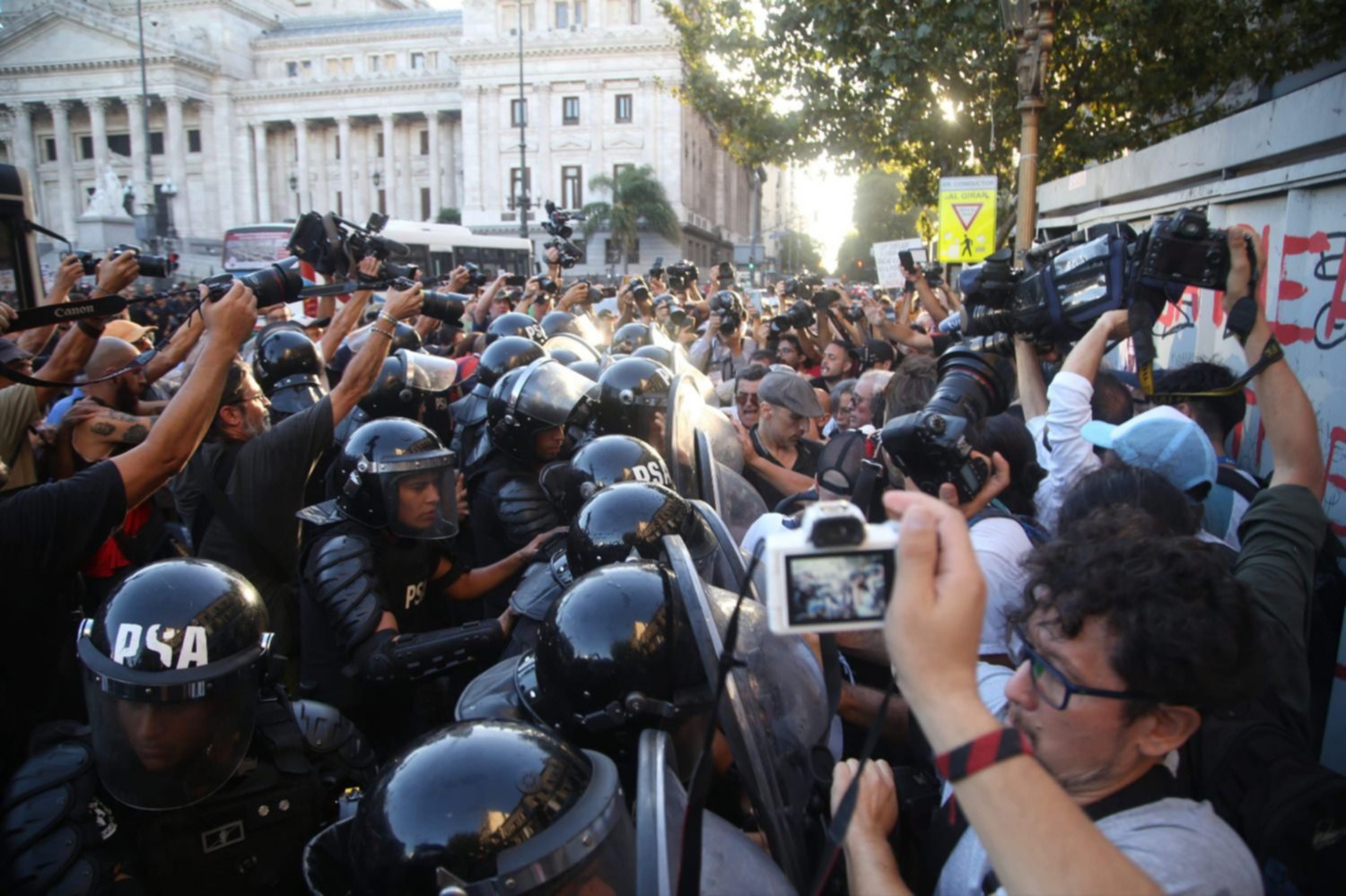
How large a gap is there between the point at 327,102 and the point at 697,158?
29.3 meters

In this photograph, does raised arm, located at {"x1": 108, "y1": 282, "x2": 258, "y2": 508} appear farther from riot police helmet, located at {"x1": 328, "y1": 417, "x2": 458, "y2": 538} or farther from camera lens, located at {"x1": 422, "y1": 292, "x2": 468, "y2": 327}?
camera lens, located at {"x1": 422, "y1": 292, "x2": 468, "y2": 327}

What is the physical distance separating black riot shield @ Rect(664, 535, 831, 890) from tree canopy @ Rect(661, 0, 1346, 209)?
24.0 feet

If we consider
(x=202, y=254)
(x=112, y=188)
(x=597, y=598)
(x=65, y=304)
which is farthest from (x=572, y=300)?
(x=202, y=254)

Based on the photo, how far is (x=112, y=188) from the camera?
40.8 m

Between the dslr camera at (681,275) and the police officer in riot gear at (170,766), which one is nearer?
the police officer in riot gear at (170,766)

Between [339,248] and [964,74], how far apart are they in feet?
33.0

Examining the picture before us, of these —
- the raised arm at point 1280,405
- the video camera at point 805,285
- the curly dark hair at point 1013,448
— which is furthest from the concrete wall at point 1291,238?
the video camera at point 805,285

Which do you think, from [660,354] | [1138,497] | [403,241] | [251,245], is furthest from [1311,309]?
[251,245]

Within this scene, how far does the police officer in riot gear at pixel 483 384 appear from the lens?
5.32 metres

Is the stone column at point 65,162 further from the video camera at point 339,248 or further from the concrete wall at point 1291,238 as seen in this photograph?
the concrete wall at point 1291,238

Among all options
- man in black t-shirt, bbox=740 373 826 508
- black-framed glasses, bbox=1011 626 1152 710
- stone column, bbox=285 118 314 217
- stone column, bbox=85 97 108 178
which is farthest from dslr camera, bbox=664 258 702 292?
stone column, bbox=85 97 108 178

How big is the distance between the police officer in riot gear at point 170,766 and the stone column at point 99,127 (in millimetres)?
76975

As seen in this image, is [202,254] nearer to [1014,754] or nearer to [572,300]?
[572,300]

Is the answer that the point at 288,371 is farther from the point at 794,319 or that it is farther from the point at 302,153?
the point at 302,153
